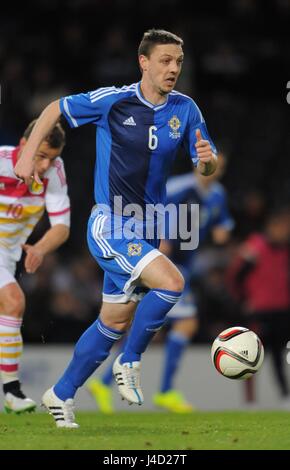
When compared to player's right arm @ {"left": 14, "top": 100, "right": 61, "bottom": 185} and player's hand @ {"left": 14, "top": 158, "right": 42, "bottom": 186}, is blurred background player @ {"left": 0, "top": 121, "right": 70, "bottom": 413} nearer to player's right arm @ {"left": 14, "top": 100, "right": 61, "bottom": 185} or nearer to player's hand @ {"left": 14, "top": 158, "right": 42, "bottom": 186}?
player's right arm @ {"left": 14, "top": 100, "right": 61, "bottom": 185}

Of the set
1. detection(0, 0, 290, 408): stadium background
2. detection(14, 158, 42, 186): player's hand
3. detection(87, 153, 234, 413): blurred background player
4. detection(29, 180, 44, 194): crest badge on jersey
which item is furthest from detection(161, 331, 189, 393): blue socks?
detection(14, 158, 42, 186): player's hand

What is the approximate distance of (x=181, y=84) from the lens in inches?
658

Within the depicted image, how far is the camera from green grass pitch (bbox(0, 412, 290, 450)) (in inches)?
239

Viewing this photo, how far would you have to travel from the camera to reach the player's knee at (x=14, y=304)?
843 cm

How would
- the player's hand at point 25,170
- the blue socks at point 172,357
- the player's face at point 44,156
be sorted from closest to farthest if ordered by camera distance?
the player's hand at point 25,170 < the player's face at point 44,156 < the blue socks at point 172,357

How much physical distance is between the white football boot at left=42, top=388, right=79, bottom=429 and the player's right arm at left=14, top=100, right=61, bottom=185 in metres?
1.35

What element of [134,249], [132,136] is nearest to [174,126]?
[132,136]

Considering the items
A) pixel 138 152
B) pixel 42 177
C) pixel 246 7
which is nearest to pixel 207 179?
pixel 42 177

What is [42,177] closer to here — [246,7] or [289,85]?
[289,85]

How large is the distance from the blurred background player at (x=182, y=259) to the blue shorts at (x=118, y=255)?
4433 mm

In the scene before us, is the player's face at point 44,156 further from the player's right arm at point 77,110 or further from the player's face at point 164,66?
the player's face at point 164,66

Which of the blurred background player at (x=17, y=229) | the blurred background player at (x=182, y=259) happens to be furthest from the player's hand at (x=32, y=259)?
the blurred background player at (x=182, y=259)

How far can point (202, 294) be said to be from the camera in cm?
1415

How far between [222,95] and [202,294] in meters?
4.40
